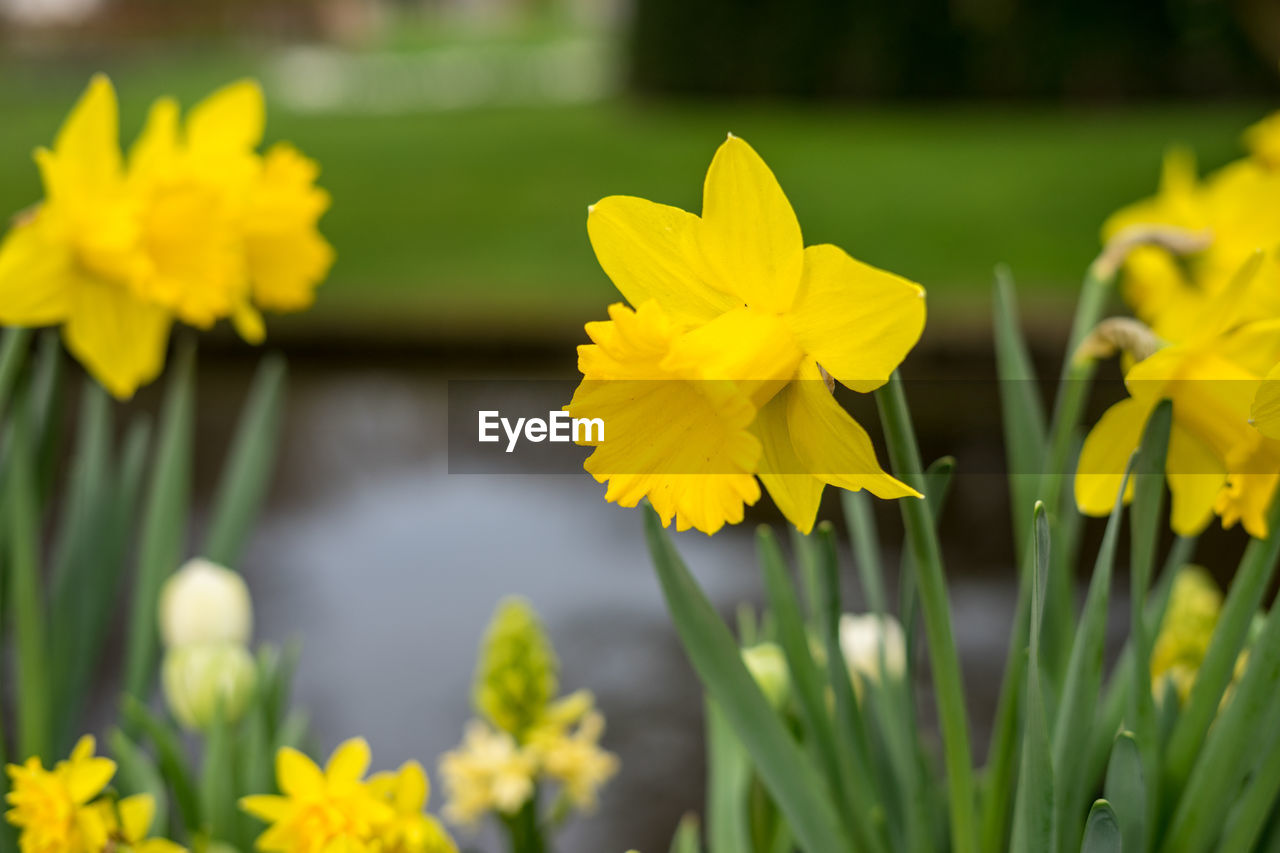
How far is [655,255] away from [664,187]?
218 inches

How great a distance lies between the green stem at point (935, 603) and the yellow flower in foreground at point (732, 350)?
42 mm

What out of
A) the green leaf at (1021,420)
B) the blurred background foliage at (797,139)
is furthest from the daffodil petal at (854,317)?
the blurred background foliage at (797,139)

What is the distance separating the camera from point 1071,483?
98 centimetres

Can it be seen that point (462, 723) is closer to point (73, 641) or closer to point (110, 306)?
point (73, 641)

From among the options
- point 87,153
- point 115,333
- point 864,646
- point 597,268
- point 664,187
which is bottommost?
point 864,646

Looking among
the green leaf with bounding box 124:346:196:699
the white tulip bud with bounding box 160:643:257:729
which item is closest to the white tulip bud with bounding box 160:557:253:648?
the white tulip bud with bounding box 160:643:257:729

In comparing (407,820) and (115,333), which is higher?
(115,333)

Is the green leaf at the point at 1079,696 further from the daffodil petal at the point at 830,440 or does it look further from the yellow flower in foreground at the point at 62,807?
the yellow flower in foreground at the point at 62,807

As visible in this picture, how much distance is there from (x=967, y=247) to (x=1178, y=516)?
14.3 ft

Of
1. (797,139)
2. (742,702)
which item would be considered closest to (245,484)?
(742,702)

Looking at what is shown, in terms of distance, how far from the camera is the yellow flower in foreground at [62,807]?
72cm

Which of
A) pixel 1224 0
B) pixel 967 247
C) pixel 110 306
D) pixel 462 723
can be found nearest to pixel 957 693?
pixel 110 306

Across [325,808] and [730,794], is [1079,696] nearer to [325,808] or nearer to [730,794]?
[730,794]

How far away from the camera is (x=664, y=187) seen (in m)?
6.05
